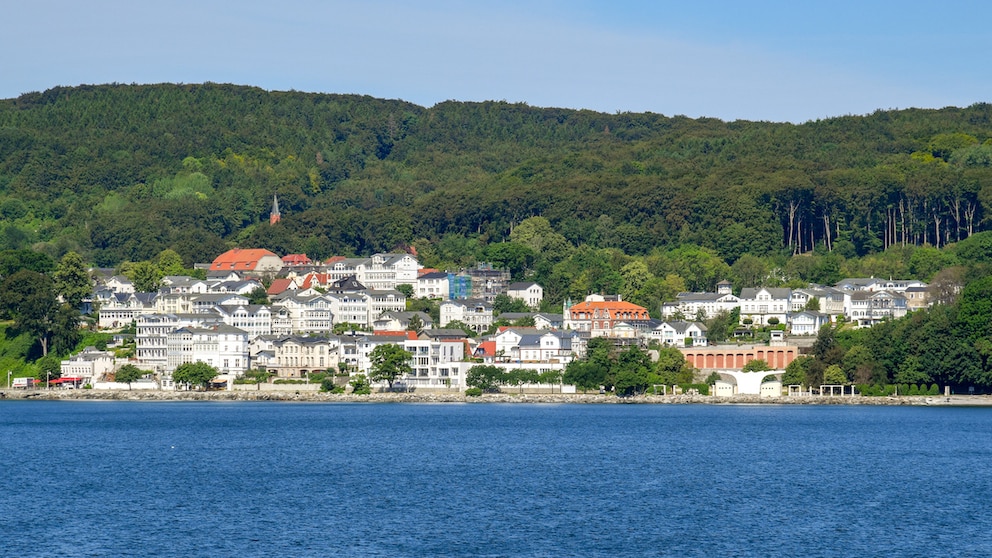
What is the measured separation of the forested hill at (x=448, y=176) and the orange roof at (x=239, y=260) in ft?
9.98

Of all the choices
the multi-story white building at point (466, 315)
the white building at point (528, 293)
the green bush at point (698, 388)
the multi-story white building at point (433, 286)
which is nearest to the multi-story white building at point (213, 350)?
the multi-story white building at point (466, 315)

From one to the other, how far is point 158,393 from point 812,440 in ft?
135

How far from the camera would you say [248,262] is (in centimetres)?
11175

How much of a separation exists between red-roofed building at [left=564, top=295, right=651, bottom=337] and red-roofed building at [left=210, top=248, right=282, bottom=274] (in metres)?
30.1

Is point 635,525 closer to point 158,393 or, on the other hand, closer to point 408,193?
point 158,393

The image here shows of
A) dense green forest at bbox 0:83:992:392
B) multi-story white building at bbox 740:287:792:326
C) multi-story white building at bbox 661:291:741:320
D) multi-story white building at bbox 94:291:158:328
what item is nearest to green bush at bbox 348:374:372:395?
dense green forest at bbox 0:83:992:392

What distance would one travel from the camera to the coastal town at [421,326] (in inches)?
3201

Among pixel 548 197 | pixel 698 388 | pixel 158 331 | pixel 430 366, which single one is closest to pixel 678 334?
pixel 698 388

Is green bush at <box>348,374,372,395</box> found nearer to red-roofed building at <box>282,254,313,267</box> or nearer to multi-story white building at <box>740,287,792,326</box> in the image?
multi-story white building at <box>740,287,792,326</box>

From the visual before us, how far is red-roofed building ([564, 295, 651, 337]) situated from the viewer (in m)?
87.4

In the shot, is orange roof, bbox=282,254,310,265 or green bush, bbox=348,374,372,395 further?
orange roof, bbox=282,254,310,265

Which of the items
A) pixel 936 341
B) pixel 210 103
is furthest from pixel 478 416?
pixel 210 103

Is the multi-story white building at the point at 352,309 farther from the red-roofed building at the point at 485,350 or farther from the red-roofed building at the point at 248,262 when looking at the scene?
the red-roofed building at the point at 248,262

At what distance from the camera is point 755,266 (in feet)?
320
